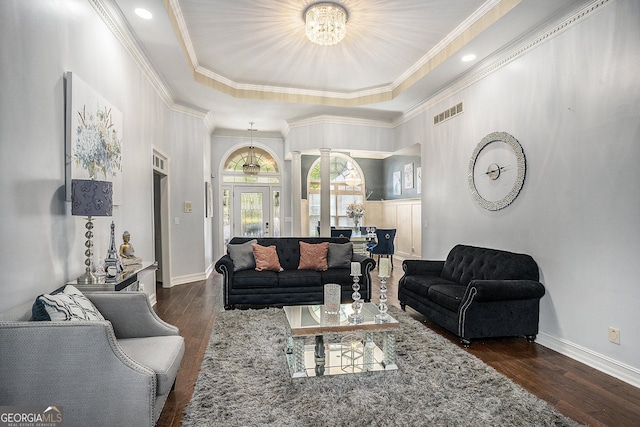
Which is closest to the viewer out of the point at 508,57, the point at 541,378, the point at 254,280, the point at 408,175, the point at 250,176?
the point at 541,378

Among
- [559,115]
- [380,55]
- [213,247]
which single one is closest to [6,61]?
[380,55]

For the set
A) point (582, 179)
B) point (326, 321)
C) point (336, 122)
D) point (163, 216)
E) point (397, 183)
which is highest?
point (336, 122)

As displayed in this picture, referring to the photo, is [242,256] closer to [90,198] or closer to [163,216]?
[163,216]

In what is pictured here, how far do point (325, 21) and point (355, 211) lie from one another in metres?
5.87

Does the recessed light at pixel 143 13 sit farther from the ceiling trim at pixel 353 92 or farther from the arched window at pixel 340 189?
the arched window at pixel 340 189

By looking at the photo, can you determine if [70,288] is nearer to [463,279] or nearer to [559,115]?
[463,279]

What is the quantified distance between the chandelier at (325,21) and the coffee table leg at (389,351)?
2.95m

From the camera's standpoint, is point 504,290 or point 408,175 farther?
point 408,175

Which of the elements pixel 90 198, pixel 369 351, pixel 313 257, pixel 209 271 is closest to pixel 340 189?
pixel 209 271

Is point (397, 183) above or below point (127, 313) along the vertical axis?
above

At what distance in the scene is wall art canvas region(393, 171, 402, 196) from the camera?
9000 millimetres

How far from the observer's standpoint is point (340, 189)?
9656mm

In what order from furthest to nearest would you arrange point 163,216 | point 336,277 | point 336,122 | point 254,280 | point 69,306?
point 336,122, point 163,216, point 336,277, point 254,280, point 69,306

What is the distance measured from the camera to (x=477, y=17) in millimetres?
3439
